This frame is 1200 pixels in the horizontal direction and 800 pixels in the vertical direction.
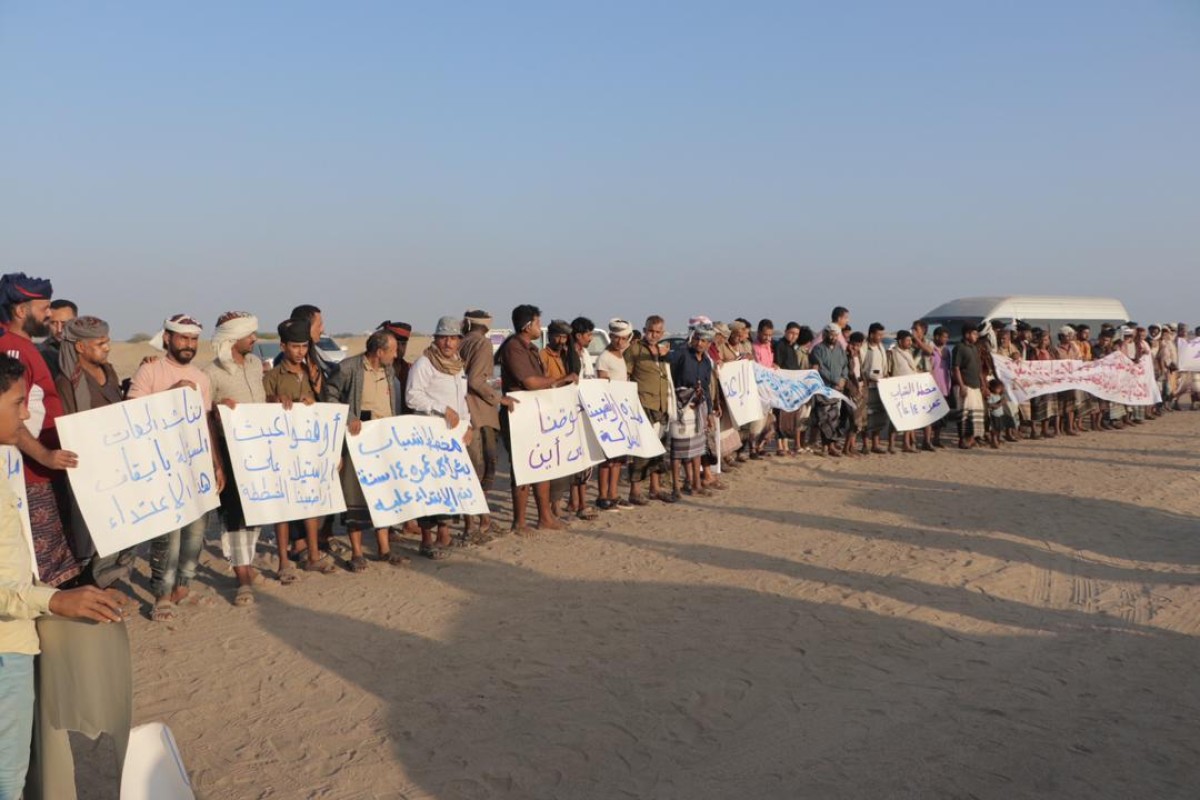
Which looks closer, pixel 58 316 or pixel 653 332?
pixel 58 316

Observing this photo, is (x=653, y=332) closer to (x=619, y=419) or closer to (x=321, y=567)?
(x=619, y=419)

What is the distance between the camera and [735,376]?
42.4 feet

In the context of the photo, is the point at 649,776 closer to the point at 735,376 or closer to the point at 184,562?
the point at 184,562

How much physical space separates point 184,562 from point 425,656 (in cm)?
226

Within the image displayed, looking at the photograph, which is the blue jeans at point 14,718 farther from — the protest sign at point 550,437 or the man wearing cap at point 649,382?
the man wearing cap at point 649,382

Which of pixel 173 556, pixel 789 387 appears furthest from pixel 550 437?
pixel 789 387

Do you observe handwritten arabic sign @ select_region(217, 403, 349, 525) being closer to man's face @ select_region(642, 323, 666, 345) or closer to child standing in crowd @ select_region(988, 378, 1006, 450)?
man's face @ select_region(642, 323, 666, 345)

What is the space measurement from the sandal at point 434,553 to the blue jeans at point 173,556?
6.62 feet

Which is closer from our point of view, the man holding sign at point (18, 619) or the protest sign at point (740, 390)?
the man holding sign at point (18, 619)

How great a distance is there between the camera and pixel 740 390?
13.1 m

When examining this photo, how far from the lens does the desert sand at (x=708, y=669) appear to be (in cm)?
449

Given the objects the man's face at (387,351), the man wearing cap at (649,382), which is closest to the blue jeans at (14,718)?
the man's face at (387,351)

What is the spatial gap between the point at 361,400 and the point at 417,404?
1.59 ft

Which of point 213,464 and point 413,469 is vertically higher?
point 213,464
